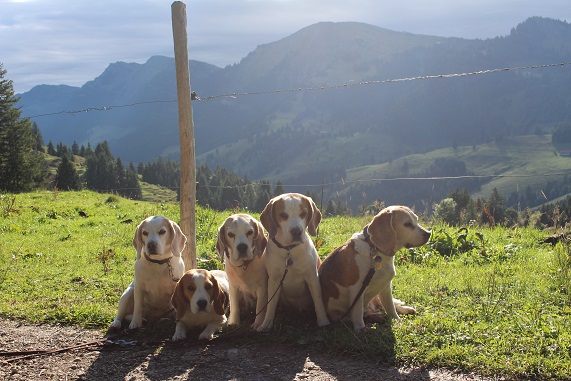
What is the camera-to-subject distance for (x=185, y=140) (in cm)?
808

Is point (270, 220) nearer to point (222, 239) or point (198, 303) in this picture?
point (222, 239)

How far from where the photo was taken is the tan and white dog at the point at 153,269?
639cm

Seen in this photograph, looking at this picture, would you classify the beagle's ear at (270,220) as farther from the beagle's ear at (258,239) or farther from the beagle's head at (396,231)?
the beagle's head at (396,231)

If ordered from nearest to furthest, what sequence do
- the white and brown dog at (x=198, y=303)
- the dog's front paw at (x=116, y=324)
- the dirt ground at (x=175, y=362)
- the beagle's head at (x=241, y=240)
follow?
1. the dirt ground at (x=175, y=362)
2. the beagle's head at (x=241, y=240)
3. the white and brown dog at (x=198, y=303)
4. the dog's front paw at (x=116, y=324)

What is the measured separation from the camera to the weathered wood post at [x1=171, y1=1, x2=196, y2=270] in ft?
26.4

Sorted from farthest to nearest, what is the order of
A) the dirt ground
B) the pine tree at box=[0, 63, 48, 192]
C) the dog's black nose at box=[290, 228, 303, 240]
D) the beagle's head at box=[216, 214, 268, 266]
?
the pine tree at box=[0, 63, 48, 192] < the beagle's head at box=[216, 214, 268, 266] < the dog's black nose at box=[290, 228, 303, 240] < the dirt ground

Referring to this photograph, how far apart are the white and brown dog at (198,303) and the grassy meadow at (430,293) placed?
1.66 feet

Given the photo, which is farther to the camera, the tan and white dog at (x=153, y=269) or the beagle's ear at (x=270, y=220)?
the tan and white dog at (x=153, y=269)

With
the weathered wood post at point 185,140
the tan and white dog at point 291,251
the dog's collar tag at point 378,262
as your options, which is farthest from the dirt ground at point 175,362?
the weathered wood post at point 185,140

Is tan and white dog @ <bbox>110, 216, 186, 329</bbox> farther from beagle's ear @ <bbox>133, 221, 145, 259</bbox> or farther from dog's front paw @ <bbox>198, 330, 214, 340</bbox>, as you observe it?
dog's front paw @ <bbox>198, 330, 214, 340</bbox>

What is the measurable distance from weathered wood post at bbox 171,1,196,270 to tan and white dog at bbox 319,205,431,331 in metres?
2.33

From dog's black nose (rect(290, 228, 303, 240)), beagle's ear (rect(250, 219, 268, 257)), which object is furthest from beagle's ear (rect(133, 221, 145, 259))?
dog's black nose (rect(290, 228, 303, 240))

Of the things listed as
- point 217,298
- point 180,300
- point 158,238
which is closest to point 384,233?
point 217,298

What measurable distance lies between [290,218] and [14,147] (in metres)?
60.0
